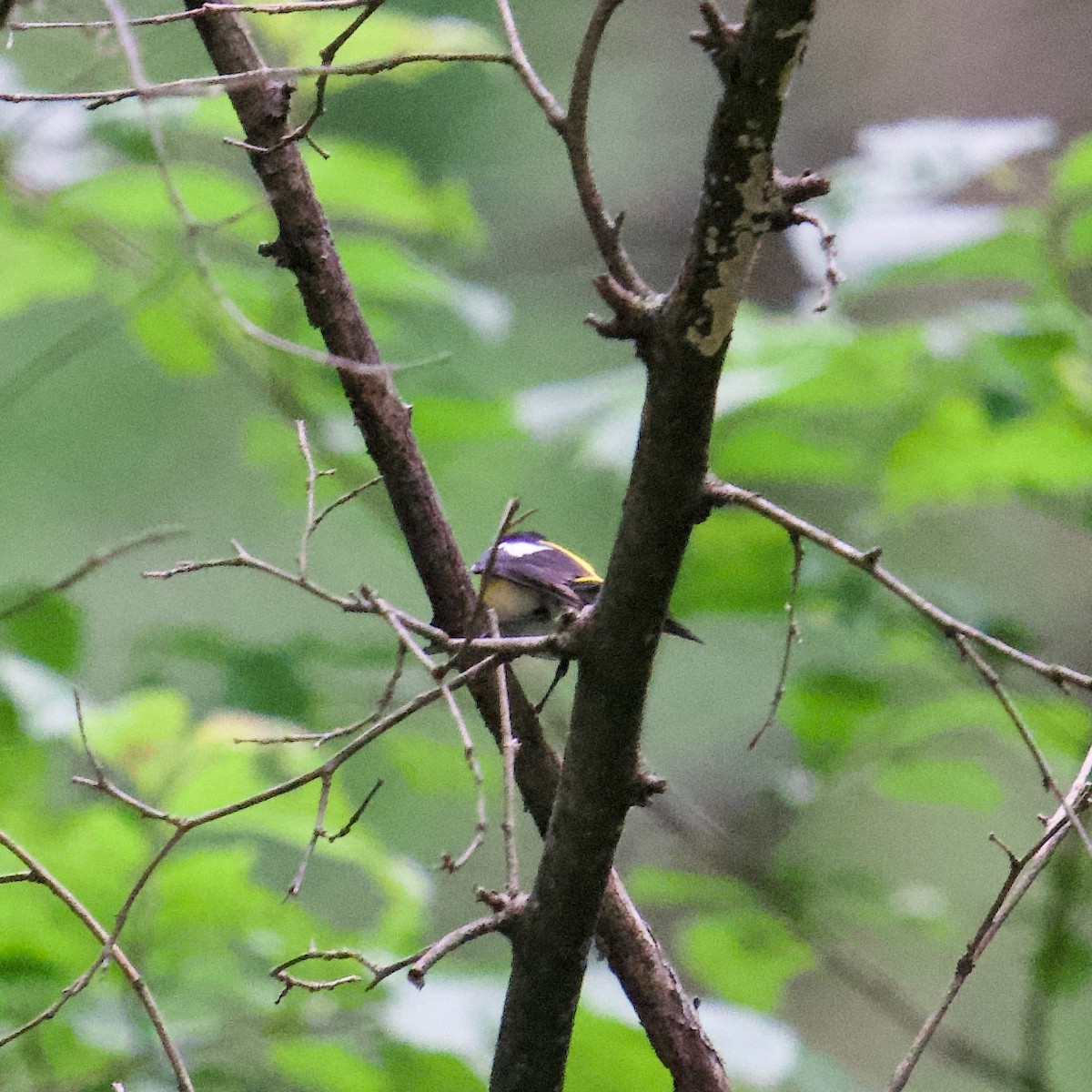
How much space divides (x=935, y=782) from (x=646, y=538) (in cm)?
147

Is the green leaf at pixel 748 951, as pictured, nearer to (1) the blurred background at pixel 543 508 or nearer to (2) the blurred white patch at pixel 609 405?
(1) the blurred background at pixel 543 508

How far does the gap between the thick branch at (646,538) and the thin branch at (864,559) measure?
0.04 ft

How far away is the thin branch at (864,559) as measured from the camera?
1.71ft

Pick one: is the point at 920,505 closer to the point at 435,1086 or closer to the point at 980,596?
the point at 980,596

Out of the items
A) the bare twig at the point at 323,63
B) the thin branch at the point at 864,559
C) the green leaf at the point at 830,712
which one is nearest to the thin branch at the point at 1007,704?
the thin branch at the point at 864,559

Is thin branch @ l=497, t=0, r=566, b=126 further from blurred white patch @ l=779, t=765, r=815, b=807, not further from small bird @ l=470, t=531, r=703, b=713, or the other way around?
blurred white patch @ l=779, t=765, r=815, b=807

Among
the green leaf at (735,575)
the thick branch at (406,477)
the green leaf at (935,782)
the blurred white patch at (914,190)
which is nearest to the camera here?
the thick branch at (406,477)

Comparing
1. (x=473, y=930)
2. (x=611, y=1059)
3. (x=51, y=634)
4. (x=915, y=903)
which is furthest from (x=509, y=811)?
(x=915, y=903)

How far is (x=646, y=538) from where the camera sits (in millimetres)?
532

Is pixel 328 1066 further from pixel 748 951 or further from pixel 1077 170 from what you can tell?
pixel 1077 170

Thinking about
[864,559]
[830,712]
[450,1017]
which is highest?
[864,559]

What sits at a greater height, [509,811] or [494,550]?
[494,550]

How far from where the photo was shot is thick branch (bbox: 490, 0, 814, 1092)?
17.1 inches

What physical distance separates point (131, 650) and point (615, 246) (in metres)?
1.59
